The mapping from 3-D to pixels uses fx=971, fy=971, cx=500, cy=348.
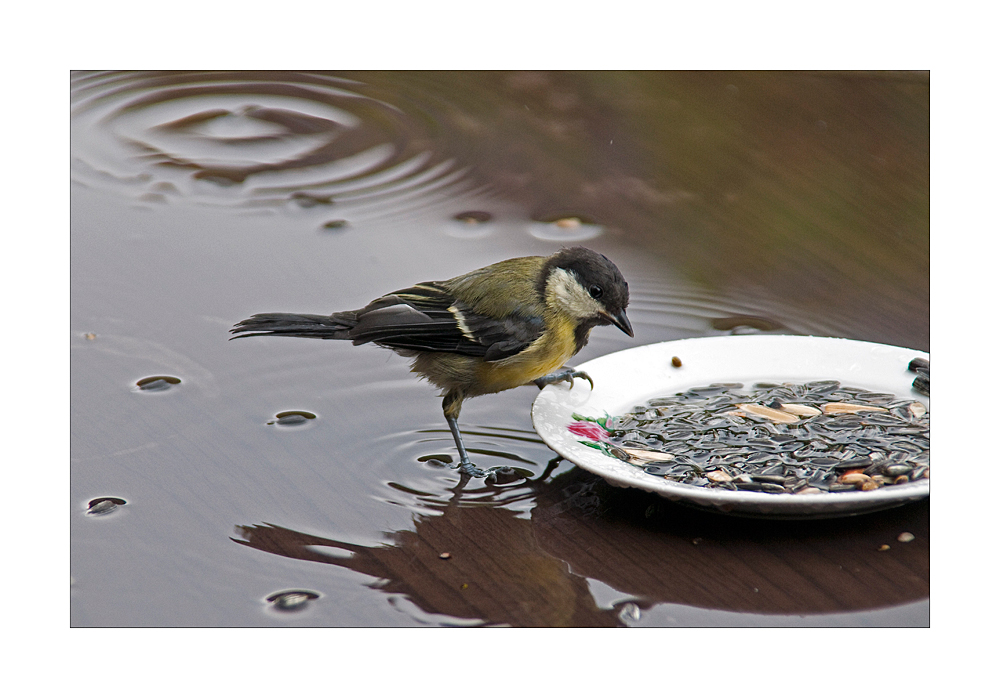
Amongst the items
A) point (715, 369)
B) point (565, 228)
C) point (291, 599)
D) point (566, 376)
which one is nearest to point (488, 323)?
point (566, 376)

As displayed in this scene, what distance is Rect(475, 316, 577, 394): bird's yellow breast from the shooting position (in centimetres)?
197

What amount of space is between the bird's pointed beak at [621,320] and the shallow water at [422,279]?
0.10 m

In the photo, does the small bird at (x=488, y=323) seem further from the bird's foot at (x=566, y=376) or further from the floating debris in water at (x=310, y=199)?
the floating debris in water at (x=310, y=199)

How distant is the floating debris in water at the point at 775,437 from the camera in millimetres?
1559

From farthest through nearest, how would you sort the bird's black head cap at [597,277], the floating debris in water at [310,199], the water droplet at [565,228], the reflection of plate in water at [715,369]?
the floating debris in water at [310,199] < the water droplet at [565,228] < the bird's black head cap at [597,277] < the reflection of plate in water at [715,369]

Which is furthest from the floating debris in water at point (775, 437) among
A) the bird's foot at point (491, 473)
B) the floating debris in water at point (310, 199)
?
the floating debris in water at point (310, 199)

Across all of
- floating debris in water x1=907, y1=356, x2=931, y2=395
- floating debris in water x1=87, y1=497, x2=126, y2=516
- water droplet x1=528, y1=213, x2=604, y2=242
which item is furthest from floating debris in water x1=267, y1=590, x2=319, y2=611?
water droplet x1=528, y1=213, x2=604, y2=242

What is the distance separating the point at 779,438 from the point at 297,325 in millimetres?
944

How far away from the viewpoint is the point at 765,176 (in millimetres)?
2658

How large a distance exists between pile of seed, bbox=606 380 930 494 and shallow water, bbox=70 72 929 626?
0.07m

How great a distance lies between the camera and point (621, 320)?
205 cm

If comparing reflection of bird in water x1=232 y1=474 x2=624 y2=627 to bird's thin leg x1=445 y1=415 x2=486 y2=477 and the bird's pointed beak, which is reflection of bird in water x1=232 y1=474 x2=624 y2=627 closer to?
bird's thin leg x1=445 y1=415 x2=486 y2=477

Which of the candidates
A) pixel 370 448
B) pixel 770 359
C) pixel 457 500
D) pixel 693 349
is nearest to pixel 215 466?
pixel 370 448

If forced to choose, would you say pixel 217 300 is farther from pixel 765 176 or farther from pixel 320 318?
pixel 765 176
